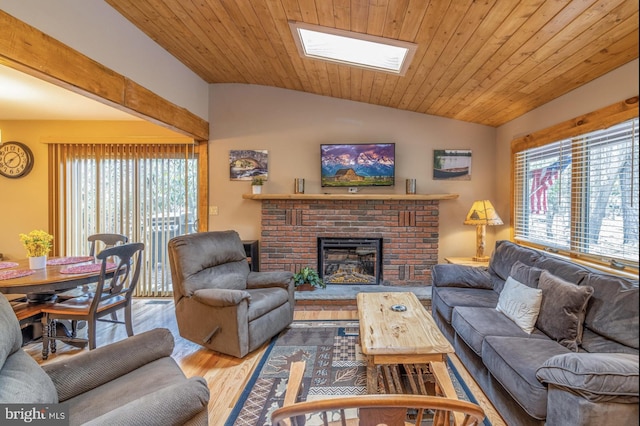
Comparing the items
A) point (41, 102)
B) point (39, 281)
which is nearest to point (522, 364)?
point (39, 281)

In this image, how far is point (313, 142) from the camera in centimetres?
443

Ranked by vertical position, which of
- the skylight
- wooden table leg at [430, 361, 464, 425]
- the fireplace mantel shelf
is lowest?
wooden table leg at [430, 361, 464, 425]

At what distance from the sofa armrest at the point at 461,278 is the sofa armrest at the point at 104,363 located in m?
2.53

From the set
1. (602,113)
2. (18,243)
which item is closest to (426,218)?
(602,113)

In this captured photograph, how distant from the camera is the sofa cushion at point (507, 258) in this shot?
108 inches

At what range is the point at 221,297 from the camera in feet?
8.46

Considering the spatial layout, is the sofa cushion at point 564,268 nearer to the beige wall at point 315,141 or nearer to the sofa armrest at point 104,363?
the beige wall at point 315,141

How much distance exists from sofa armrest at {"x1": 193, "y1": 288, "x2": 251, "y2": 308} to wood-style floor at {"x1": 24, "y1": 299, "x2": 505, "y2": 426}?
1.57 feet

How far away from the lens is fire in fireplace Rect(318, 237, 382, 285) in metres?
4.30

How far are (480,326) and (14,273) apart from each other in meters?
3.68

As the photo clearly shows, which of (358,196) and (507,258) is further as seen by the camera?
(358,196)

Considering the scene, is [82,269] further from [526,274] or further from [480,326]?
[526,274]

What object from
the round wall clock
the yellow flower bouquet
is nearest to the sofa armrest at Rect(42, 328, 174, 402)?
the yellow flower bouquet

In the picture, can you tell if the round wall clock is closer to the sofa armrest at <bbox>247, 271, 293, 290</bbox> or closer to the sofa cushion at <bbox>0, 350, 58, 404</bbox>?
the sofa armrest at <bbox>247, 271, 293, 290</bbox>
